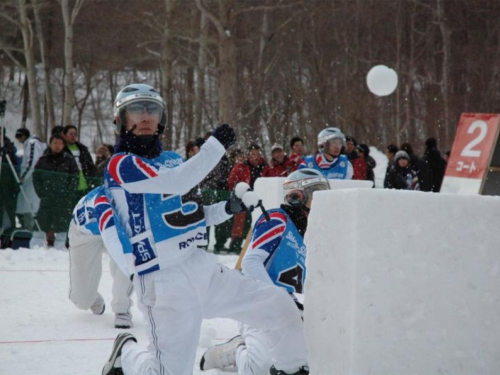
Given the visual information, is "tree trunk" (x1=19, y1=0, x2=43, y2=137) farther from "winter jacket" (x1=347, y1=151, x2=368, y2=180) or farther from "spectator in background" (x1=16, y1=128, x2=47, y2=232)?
"winter jacket" (x1=347, y1=151, x2=368, y2=180)

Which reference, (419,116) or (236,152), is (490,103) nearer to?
(419,116)

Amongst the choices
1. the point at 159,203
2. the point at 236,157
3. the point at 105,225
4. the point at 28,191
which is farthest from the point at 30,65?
the point at 159,203

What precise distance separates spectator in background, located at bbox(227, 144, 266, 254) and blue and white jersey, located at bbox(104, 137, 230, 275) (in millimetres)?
8291

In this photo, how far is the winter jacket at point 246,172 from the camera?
495 inches

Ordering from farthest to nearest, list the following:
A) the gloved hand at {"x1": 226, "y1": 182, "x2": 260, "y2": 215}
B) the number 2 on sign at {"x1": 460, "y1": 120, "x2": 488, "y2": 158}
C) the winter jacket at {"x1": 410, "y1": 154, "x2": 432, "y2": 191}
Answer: the winter jacket at {"x1": 410, "y1": 154, "x2": 432, "y2": 191}
the number 2 on sign at {"x1": 460, "y1": 120, "x2": 488, "y2": 158}
the gloved hand at {"x1": 226, "y1": 182, "x2": 260, "y2": 215}

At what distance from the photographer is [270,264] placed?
5.04 m

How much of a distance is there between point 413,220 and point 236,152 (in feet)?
31.6

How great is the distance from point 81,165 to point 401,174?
5477 mm

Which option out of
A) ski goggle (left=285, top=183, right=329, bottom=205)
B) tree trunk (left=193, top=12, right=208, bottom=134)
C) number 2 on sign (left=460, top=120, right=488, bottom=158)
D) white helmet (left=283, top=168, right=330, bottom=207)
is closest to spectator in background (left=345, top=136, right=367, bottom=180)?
number 2 on sign (left=460, top=120, right=488, bottom=158)

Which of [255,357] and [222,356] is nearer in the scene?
[255,357]

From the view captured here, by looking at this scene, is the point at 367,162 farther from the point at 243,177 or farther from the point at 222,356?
the point at 222,356

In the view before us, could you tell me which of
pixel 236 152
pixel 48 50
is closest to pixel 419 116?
pixel 48 50

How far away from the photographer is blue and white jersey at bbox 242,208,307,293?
493 centimetres

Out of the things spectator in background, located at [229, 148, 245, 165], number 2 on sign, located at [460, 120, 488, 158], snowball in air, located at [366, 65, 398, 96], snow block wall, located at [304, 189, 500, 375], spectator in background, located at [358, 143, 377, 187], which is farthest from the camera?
snowball in air, located at [366, 65, 398, 96]
